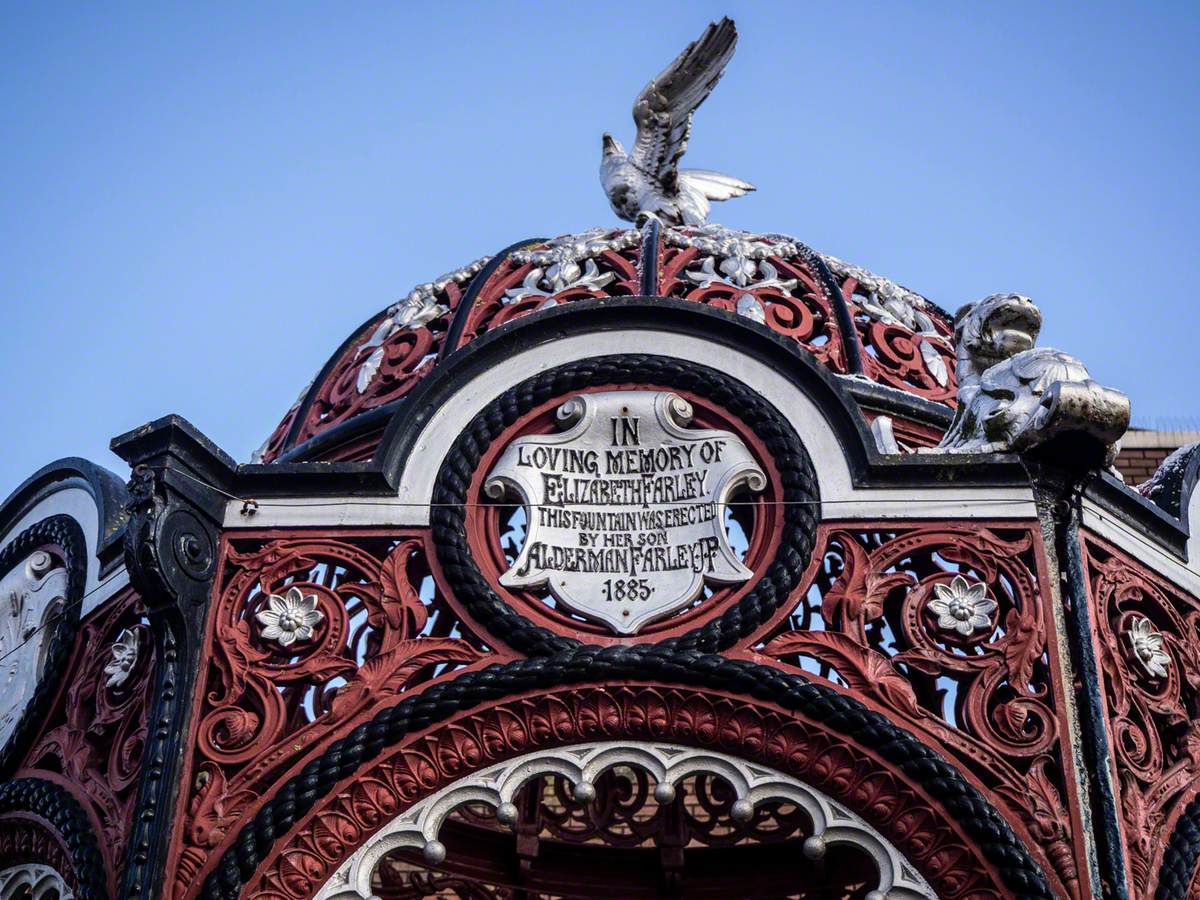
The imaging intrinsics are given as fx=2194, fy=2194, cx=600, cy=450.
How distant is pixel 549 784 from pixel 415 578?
3680 mm

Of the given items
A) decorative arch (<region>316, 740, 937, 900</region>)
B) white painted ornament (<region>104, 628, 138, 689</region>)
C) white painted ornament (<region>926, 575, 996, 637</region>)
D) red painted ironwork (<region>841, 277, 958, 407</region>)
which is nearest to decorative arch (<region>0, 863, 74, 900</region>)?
white painted ornament (<region>104, 628, 138, 689</region>)

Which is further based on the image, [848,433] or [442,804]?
[848,433]

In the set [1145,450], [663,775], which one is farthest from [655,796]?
[1145,450]

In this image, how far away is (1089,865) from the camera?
32.7 feet

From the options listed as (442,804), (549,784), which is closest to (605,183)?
(549,784)

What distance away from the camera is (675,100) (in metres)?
16.2

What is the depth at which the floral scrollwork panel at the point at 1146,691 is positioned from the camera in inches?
411

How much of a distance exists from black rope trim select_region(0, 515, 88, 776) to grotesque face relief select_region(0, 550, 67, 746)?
0.21ft

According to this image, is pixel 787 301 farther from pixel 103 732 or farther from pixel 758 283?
pixel 103 732

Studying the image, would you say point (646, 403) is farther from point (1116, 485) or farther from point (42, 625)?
point (42, 625)

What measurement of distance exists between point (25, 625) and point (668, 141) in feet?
20.9

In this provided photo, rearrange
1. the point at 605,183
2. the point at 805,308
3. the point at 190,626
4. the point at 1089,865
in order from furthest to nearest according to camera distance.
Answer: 1. the point at 605,183
2. the point at 805,308
3. the point at 190,626
4. the point at 1089,865

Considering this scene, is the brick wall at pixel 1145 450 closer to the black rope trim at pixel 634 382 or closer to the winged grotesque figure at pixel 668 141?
the winged grotesque figure at pixel 668 141

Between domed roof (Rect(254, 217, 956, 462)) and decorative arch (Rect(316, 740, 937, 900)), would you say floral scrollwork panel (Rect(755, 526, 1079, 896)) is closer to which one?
decorative arch (Rect(316, 740, 937, 900))
